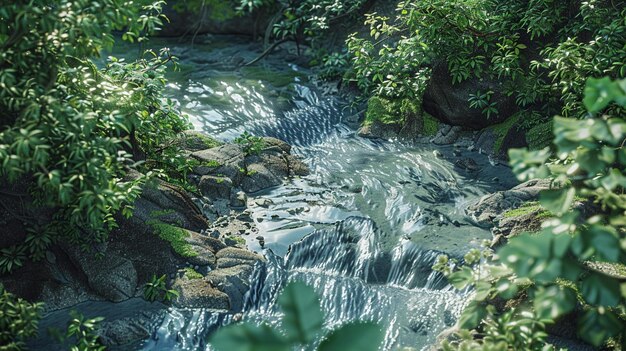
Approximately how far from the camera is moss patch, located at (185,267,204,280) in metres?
8.09

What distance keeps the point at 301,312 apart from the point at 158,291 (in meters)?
6.33

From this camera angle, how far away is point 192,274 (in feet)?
26.7

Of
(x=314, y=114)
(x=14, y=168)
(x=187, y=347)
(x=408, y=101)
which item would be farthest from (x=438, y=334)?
(x=314, y=114)

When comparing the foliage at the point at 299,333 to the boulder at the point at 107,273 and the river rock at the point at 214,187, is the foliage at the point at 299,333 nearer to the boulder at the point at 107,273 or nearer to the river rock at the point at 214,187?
the boulder at the point at 107,273

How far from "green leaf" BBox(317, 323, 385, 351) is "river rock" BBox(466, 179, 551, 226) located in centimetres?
770

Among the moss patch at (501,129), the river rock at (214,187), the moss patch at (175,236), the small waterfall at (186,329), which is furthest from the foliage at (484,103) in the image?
the small waterfall at (186,329)

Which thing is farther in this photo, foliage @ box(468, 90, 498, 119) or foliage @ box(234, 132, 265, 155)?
foliage @ box(468, 90, 498, 119)

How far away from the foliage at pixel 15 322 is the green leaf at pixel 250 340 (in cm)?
484

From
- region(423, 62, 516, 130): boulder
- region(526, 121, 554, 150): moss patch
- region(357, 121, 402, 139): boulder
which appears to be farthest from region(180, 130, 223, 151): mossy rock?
region(526, 121, 554, 150): moss patch

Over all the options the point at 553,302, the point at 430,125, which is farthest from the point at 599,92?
the point at 430,125

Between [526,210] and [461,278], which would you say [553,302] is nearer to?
[461,278]

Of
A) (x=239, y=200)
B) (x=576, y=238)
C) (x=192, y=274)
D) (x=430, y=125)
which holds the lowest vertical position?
(x=192, y=274)

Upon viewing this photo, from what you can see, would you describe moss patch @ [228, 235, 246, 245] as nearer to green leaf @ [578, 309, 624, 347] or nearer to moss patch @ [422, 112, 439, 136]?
moss patch @ [422, 112, 439, 136]

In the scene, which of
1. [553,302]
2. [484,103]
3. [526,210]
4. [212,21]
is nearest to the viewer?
[553,302]
